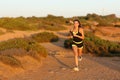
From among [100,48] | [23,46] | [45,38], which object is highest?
[23,46]

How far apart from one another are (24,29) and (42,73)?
101ft

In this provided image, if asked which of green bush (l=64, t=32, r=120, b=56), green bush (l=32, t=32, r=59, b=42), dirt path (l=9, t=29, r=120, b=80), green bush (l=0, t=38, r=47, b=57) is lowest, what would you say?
green bush (l=32, t=32, r=59, b=42)

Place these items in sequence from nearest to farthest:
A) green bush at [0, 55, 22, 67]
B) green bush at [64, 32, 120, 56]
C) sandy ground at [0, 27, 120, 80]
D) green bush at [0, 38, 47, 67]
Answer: sandy ground at [0, 27, 120, 80]
green bush at [0, 55, 22, 67]
green bush at [0, 38, 47, 67]
green bush at [64, 32, 120, 56]

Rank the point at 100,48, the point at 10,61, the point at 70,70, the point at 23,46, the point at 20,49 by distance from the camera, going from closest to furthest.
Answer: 1. the point at 10,61
2. the point at 70,70
3. the point at 20,49
4. the point at 23,46
5. the point at 100,48

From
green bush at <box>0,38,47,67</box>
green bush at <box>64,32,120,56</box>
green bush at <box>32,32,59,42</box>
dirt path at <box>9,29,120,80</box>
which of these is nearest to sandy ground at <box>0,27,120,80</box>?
dirt path at <box>9,29,120,80</box>

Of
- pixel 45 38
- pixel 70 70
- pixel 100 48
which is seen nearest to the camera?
pixel 70 70

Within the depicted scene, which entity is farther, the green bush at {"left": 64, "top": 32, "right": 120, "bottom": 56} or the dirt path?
the green bush at {"left": 64, "top": 32, "right": 120, "bottom": 56}

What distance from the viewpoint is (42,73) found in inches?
634

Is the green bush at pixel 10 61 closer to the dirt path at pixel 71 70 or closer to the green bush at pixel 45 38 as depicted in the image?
the dirt path at pixel 71 70

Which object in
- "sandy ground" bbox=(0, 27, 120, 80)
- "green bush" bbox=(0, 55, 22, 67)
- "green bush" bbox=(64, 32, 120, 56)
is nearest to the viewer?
"sandy ground" bbox=(0, 27, 120, 80)

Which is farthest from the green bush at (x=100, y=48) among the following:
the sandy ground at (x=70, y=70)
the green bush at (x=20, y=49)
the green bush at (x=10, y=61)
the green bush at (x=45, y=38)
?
the green bush at (x=45, y=38)

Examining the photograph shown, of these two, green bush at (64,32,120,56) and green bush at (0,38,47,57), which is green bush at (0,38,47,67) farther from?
green bush at (64,32,120,56)

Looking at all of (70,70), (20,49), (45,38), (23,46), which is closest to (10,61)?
(70,70)

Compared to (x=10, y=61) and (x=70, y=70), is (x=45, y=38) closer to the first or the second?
(x=70, y=70)
